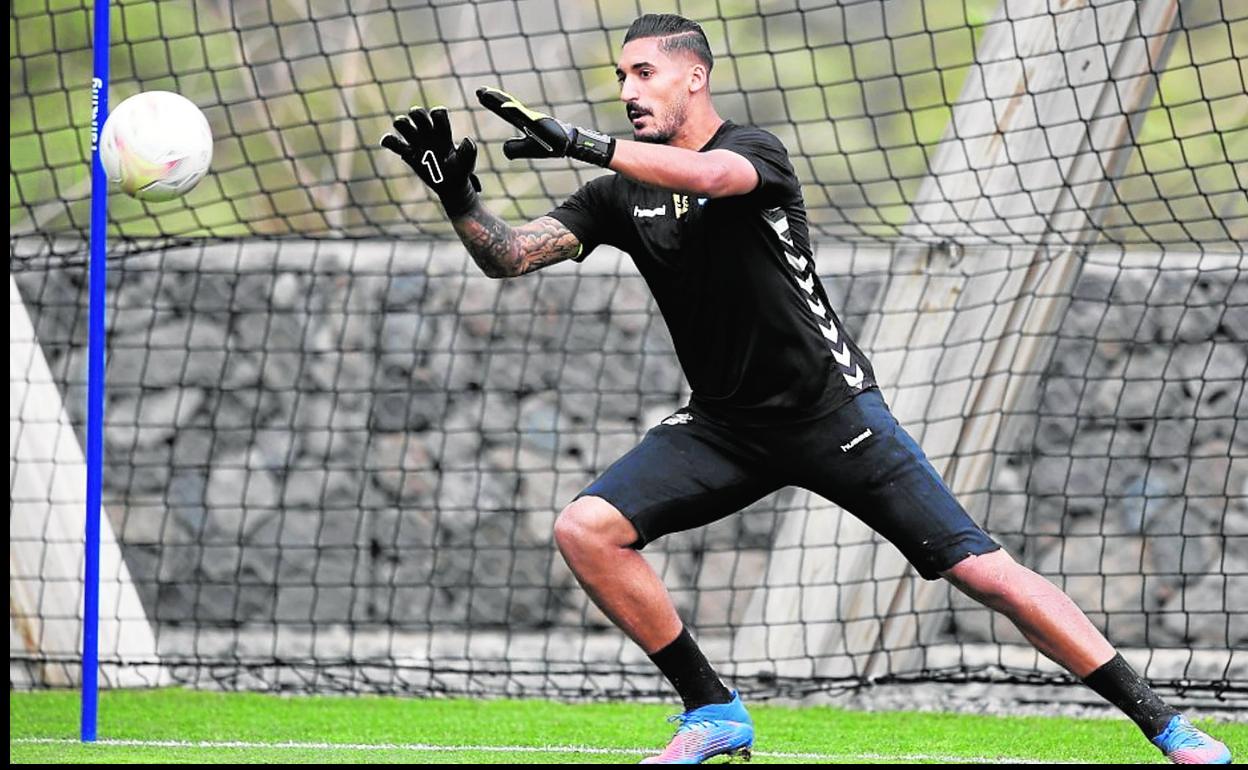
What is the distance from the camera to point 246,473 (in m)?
9.00

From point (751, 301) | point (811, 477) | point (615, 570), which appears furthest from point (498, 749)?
point (751, 301)

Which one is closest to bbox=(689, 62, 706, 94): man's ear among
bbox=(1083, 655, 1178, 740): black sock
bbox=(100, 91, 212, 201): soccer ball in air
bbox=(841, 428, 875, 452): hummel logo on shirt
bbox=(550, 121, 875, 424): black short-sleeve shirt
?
bbox=(550, 121, 875, 424): black short-sleeve shirt

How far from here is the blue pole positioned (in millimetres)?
4984

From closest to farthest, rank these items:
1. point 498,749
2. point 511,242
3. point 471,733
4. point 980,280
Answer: point 511,242, point 498,749, point 471,733, point 980,280

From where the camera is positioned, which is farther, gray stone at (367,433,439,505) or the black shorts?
gray stone at (367,433,439,505)

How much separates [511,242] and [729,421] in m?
0.76

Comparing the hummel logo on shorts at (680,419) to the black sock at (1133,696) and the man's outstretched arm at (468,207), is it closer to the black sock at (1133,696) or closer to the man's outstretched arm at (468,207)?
the man's outstretched arm at (468,207)

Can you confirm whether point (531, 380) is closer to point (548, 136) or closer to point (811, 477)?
point (811, 477)

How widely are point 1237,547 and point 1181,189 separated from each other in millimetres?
2647

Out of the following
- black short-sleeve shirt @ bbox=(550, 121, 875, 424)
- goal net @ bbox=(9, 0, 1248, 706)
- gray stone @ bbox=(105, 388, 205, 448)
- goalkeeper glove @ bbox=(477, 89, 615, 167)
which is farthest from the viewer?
gray stone @ bbox=(105, 388, 205, 448)

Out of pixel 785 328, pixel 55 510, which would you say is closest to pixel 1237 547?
pixel 785 328

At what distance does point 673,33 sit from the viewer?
15.3 feet

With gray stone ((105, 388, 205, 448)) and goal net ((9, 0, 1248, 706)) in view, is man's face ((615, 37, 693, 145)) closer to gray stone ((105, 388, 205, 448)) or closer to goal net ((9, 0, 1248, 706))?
goal net ((9, 0, 1248, 706))

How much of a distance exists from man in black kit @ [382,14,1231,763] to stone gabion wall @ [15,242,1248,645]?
4.18 metres
